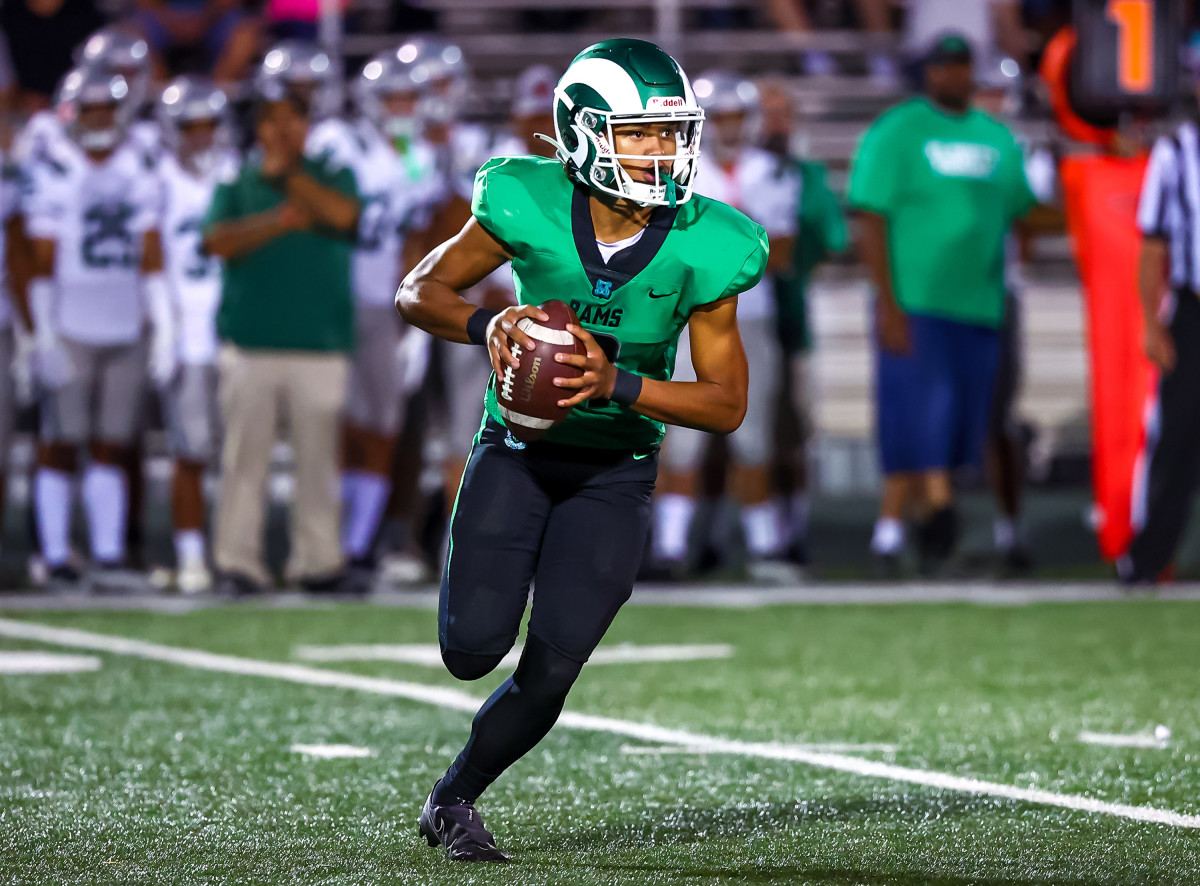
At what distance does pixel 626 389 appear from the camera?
4152mm

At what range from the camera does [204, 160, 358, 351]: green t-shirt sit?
8844 mm

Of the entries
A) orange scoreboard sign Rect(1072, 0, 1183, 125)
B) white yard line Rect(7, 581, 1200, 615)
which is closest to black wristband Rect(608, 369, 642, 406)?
white yard line Rect(7, 581, 1200, 615)

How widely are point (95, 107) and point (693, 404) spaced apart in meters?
5.58

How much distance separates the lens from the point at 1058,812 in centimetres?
471

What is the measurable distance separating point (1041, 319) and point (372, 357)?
21.0 feet

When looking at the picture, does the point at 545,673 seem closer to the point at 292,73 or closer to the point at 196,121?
the point at 292,73

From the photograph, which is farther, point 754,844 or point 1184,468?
point 1184,468

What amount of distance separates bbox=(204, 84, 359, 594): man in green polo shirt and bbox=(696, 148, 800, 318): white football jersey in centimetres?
181

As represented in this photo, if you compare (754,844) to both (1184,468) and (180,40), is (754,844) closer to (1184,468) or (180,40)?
(1184,468)

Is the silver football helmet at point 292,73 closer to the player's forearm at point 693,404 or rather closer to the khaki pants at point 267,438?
the khaki pants at point 267,438

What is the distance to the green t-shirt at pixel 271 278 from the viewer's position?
884 cm

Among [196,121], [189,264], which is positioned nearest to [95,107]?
[196,121]

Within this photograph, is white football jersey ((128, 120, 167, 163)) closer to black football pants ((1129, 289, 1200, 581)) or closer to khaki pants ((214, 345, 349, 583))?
khaki pants ((214, 345, 349, 583))

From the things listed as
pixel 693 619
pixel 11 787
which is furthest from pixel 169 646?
pixel 11 787
